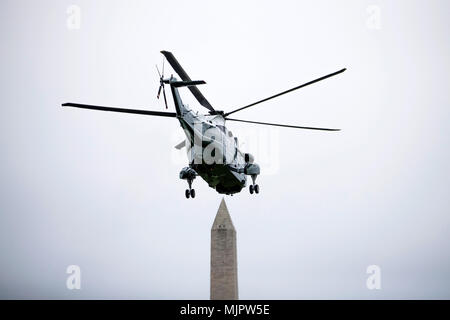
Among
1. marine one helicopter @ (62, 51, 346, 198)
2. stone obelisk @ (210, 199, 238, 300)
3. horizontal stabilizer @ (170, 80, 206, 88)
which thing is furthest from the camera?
stone obelisk @ (210, 199, 238, 300)

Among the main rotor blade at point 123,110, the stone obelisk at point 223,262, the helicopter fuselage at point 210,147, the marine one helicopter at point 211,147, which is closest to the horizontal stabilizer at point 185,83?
the marine one helicopter at point 211,147

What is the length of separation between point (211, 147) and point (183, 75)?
475 centimetres

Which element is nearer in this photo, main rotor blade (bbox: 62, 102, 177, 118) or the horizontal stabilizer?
the horizontal stabilizer

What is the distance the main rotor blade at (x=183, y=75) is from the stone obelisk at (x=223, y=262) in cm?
1398

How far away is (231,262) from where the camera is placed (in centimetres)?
3375

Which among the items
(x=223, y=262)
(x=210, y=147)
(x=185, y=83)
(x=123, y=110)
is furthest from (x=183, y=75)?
(x=223, y=262)

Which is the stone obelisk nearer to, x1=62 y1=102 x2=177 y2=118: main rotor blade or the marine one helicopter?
the marine one helicopter

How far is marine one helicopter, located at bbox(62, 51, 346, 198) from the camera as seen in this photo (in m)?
19.6

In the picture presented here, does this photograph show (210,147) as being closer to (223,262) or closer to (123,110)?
(123,110)

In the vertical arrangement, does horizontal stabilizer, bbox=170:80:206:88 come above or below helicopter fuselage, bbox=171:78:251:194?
above

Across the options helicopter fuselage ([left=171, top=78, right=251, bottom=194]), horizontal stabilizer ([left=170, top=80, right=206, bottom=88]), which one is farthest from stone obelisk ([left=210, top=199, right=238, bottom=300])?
horizontal stabilizer ([left=170, top=80, right=206, bottom=88])

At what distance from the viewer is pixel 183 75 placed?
16969 mm

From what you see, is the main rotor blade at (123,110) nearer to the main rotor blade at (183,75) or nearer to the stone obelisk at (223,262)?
the main rotor blade at (183,75)
